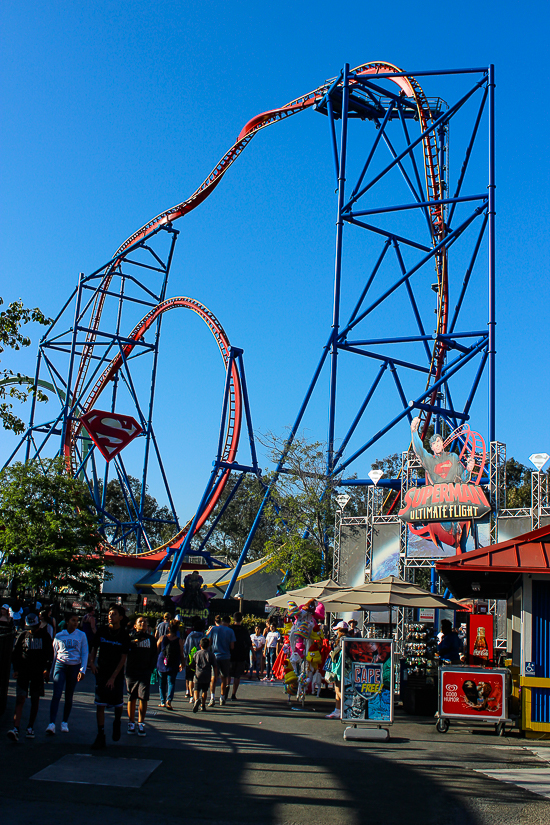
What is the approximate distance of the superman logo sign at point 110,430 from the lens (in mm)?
29062

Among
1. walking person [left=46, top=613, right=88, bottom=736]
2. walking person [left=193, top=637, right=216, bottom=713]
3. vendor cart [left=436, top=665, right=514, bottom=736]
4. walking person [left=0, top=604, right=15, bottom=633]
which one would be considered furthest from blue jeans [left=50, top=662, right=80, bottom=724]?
vendor cart [left=436, top=665, right=514, bottom=736]

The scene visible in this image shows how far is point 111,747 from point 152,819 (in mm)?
2811

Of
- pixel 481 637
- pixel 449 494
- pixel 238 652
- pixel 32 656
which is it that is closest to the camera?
pixel 32 656

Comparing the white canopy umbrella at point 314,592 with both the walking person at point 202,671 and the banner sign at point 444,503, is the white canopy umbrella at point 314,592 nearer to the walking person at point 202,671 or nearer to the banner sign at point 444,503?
the banner sign at point 444,503

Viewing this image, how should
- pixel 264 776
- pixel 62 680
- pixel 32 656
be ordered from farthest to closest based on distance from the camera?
pixel 32 656 → pixel 62 680 → pixel 264 776

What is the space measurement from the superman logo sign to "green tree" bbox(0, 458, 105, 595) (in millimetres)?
4884

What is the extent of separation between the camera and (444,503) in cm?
1650

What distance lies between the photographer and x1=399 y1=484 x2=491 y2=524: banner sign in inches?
631

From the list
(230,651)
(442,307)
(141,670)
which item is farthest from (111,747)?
(442,307)

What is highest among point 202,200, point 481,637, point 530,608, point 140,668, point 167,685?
point 202,200

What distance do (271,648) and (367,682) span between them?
8201mm

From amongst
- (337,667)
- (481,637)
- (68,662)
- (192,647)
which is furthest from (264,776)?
(481,637)

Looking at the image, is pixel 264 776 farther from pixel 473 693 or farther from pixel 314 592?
pixel 314 592

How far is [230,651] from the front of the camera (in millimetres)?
12867
